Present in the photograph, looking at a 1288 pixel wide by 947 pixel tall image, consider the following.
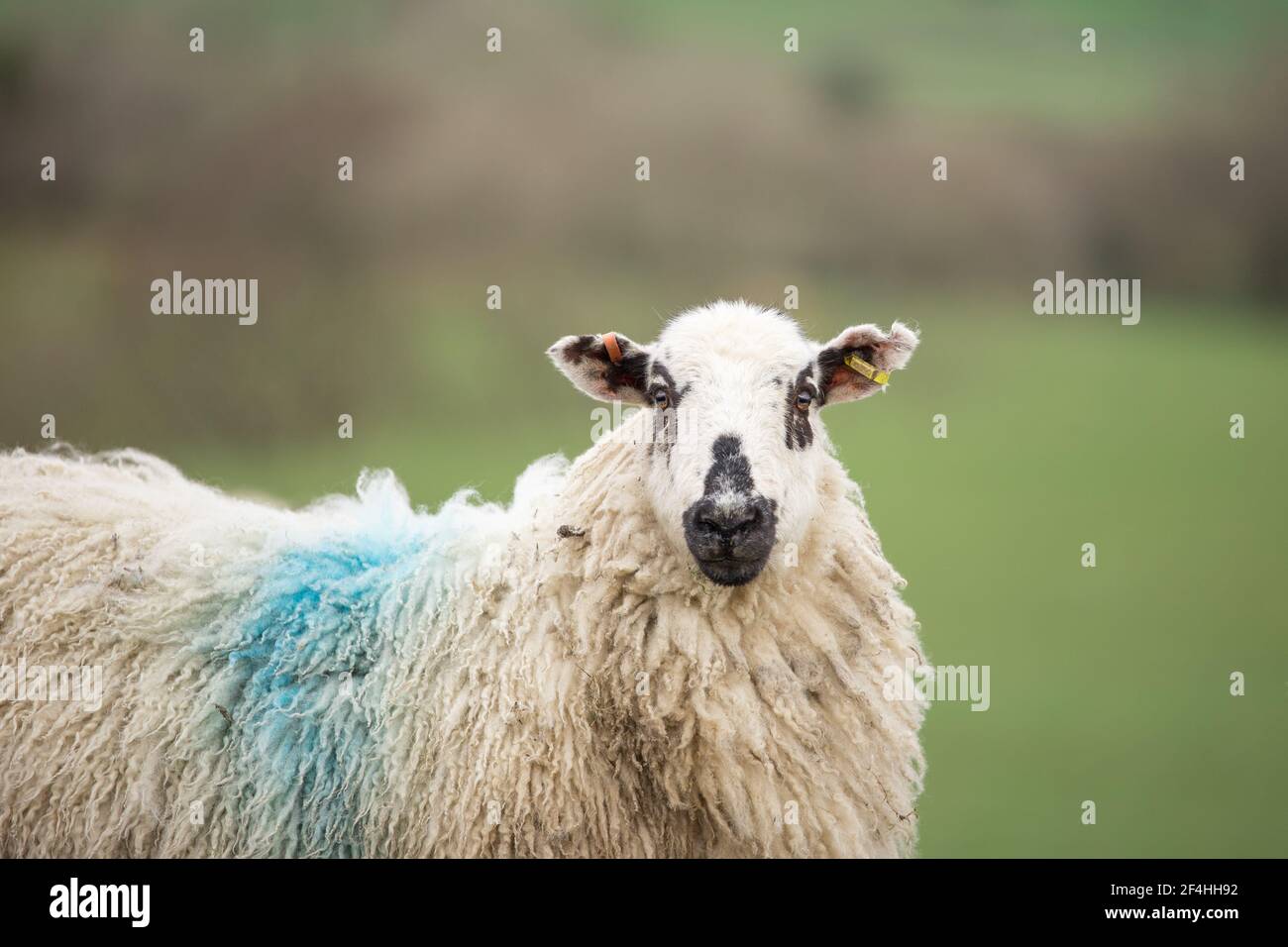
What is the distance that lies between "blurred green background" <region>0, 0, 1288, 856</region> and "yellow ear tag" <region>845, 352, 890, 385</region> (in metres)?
15.1

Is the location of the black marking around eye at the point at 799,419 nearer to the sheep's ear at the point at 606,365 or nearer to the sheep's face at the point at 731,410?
the sheep's face at the point at 731,410

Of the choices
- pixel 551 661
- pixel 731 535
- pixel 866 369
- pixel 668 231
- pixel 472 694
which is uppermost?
pixel 668 231

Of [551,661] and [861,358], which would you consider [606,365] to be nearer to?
[861,358]

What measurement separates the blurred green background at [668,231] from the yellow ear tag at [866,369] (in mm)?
15084

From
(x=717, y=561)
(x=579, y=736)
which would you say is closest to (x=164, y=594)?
(x=579, y=736)

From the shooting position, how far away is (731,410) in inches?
227

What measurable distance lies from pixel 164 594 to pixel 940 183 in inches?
1076

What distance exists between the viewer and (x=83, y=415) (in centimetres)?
2603

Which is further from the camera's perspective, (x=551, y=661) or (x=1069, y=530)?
(x=1069, y=530)

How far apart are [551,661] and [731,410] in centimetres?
132

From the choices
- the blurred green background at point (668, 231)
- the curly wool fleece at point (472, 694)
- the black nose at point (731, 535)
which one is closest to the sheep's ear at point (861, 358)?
the curly wool fleece at point (472, 694)

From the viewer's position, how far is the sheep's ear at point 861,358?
6180 millimetres

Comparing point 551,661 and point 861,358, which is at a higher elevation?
point 861,358

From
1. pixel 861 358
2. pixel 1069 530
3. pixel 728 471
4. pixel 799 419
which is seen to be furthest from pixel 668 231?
pixel 728 471
